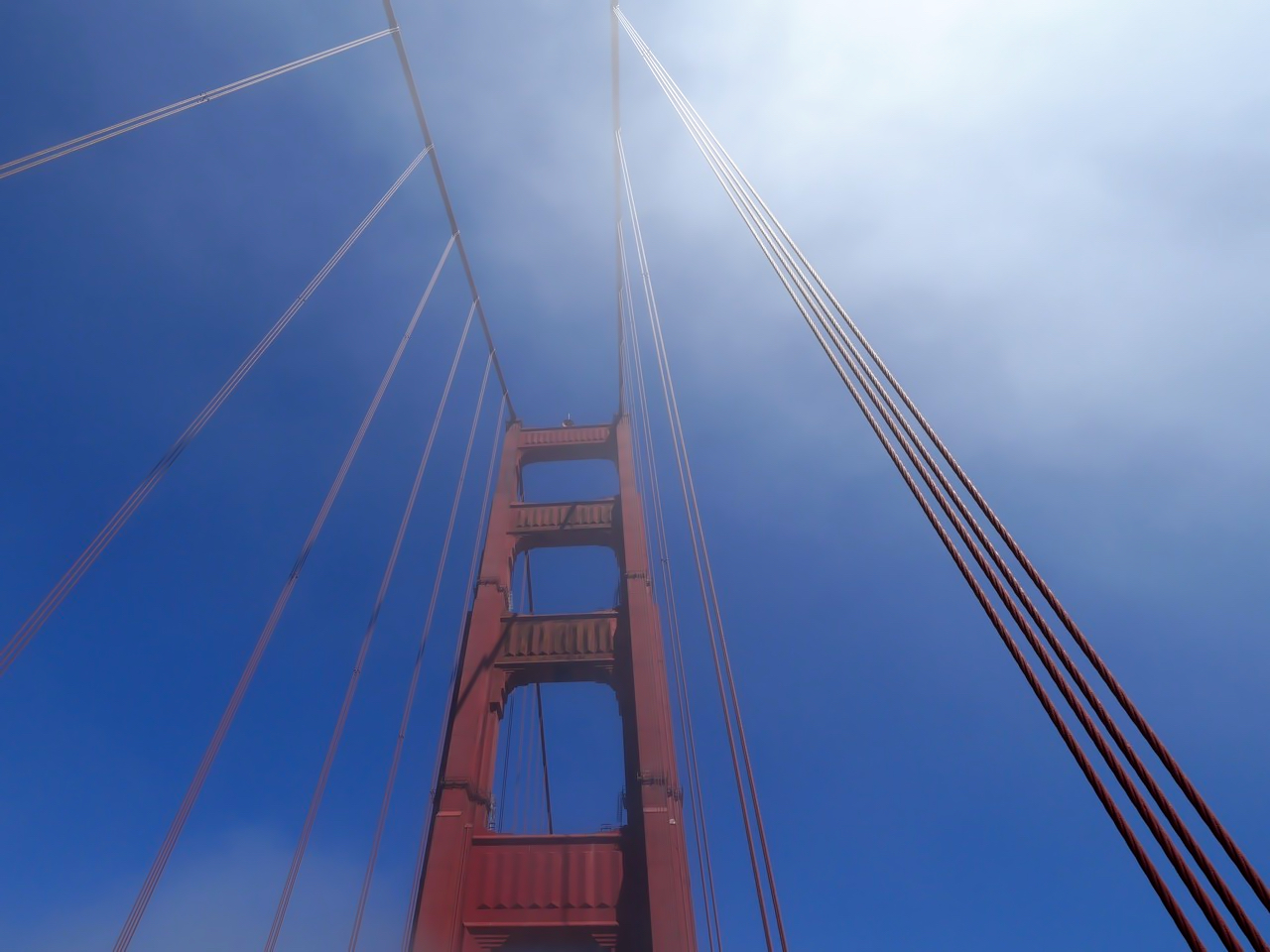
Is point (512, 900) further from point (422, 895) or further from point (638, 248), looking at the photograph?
point (638, 248)

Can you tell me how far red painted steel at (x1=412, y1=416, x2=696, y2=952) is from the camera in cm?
994

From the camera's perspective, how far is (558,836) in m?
10.9

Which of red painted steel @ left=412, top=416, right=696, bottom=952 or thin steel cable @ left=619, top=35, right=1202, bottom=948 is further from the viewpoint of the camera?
red painted steel @ left=412, top=416, right=696, bottom=952

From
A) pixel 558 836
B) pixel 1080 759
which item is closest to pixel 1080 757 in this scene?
pixel 1080 759

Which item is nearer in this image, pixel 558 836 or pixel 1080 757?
pixel 1080 757

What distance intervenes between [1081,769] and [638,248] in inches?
400

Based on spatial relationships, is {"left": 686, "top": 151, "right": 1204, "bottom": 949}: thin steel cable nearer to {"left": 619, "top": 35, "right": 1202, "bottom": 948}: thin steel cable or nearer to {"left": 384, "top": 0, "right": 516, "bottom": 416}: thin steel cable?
{"left": 619, "top": 35, "right": 1202, "bottom": 948}: thin steel cable

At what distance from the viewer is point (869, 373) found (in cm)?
416

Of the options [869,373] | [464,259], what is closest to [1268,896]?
[869,373]

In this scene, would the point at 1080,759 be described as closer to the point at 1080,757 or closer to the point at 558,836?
the point at 1080,757

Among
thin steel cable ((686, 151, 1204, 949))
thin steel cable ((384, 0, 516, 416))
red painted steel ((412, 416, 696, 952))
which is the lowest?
thin steel cable ((686, 151, 1204, 949))

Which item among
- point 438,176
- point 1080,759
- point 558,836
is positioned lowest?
point 1080,759

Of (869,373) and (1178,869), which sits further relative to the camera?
(869,373)

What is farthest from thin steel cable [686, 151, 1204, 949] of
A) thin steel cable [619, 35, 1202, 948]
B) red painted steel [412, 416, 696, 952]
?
red painted steel [412, 416, 696, 952]
